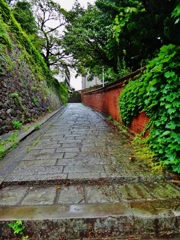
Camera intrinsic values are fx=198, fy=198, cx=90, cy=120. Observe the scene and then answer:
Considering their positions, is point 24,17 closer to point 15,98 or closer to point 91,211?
point 15,98

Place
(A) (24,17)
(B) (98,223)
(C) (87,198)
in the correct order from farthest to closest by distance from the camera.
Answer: (A) (24,17), (C) (87,198), (B) (98,223)

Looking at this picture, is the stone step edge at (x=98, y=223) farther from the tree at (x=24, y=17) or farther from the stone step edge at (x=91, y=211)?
the tree at (x=24, y=17)

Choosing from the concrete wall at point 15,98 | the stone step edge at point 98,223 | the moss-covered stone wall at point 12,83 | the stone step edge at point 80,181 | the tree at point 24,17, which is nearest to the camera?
the stone step edge at point 98,223

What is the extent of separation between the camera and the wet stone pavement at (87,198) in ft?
5.77

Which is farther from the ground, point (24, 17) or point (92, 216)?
point (24, 17)

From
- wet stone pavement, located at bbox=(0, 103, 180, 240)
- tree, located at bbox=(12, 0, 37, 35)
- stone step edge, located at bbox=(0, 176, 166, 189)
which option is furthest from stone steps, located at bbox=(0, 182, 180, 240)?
tree, located at bbox=(12, 0, 37, 35)

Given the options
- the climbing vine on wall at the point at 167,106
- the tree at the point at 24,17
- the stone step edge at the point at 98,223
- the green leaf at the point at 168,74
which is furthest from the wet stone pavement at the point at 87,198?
the tree at the point at 24,17

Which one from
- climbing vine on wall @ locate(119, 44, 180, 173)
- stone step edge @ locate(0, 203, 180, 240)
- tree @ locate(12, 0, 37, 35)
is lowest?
stone step edge @ locate(0, 203, 180, 240)

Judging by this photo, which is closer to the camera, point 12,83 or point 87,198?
point 87,198

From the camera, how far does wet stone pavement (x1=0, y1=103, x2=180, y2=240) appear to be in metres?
1.76

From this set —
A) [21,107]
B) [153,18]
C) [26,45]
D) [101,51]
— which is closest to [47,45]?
[26,45]

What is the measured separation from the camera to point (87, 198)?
2.11 m

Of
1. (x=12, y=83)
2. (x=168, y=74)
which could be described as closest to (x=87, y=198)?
(x=168, y=74)

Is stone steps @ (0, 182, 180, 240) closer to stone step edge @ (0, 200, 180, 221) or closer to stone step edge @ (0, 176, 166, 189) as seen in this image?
stone step edge @ (0, 200, 180, 221)
